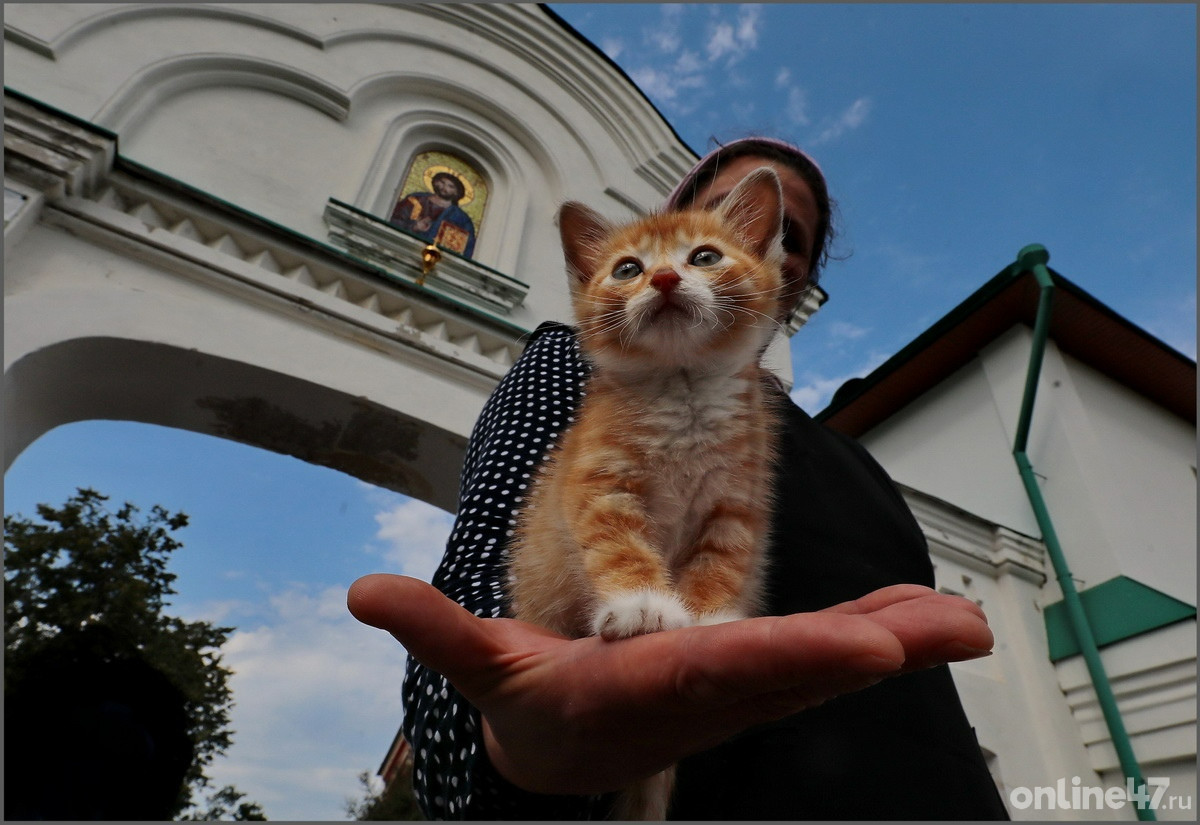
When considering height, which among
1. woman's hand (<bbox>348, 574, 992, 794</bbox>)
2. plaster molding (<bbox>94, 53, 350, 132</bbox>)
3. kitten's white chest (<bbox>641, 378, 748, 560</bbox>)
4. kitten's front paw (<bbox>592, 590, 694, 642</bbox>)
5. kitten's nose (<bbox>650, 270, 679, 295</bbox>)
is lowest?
woman's hand (<bbox>348, 574, 992, 794</bbox>)

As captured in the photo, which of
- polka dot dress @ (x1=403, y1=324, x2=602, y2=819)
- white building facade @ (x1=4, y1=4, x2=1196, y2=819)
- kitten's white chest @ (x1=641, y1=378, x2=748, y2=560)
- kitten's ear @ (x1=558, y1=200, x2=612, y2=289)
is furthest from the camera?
white building facade @ (x1=4, y1=4, x2=1196, y2=819)

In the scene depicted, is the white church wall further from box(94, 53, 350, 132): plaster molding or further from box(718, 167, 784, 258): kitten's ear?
box(718, 167, 784, 258): kitten's ear

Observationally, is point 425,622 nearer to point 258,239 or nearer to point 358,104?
point 258,239

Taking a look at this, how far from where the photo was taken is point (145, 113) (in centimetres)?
421

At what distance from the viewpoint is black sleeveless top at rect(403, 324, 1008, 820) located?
0.96m

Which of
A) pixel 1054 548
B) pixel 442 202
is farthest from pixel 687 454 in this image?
pixel 1054 548

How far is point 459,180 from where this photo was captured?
5.77 metres

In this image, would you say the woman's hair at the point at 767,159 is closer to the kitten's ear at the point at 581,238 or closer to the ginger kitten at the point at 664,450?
the kitten's ear at the point at 581,238

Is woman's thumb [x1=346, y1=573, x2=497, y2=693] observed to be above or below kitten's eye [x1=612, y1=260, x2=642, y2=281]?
below

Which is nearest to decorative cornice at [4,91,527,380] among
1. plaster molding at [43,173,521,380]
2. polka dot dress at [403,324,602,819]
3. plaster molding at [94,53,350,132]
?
plaster molding at [43,173,521,380]

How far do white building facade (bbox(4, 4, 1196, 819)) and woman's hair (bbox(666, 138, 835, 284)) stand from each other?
827 mm

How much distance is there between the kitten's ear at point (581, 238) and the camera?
1.49 meters

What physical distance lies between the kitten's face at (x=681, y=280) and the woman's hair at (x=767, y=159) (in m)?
0.78

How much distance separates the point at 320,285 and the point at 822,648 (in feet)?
13.6
